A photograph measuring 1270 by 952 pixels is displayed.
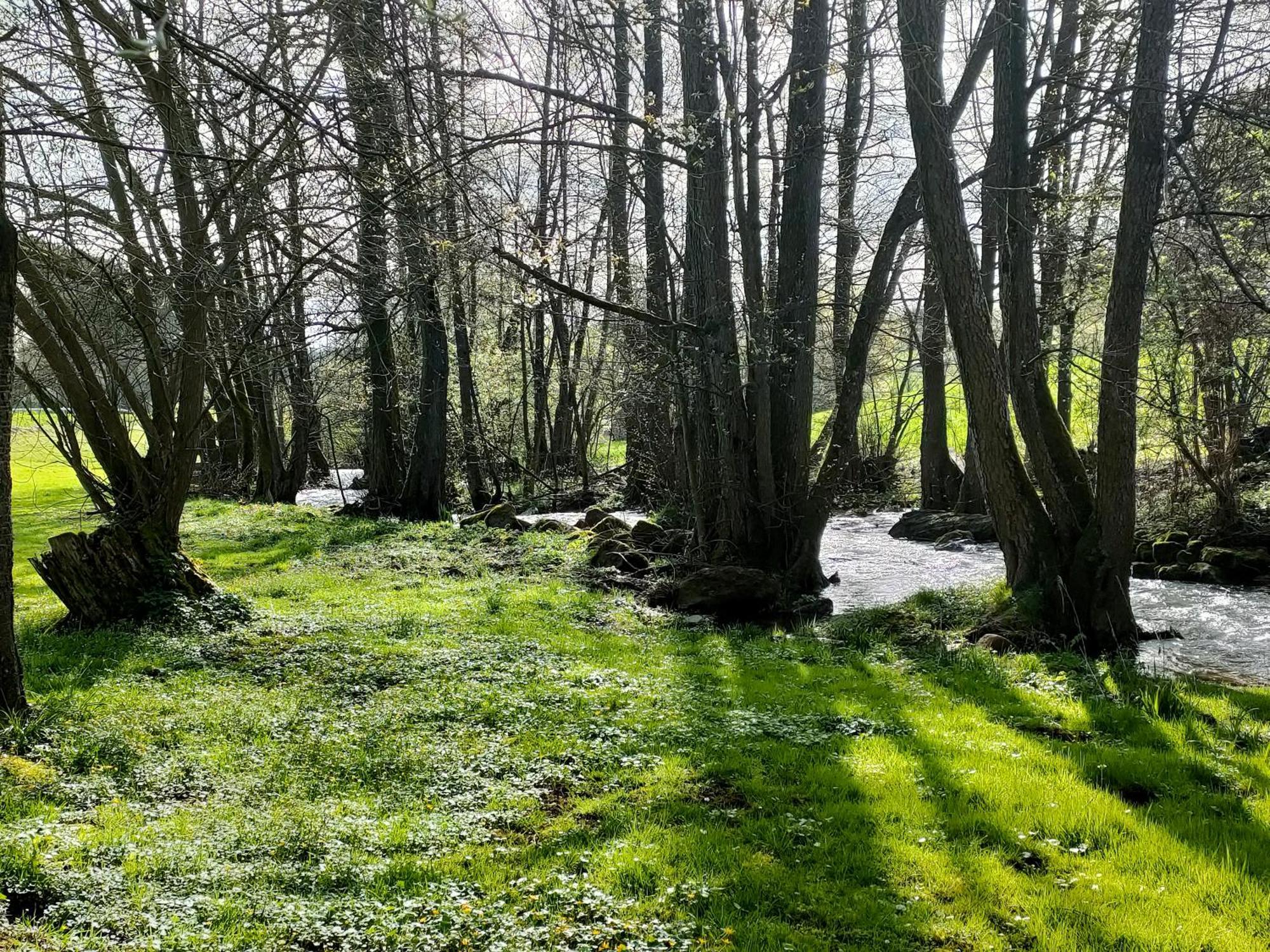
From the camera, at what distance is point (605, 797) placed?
4.95 meters

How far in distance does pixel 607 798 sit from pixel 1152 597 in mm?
10170

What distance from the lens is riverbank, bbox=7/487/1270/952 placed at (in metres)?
3.62

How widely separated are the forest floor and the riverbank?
20 mm

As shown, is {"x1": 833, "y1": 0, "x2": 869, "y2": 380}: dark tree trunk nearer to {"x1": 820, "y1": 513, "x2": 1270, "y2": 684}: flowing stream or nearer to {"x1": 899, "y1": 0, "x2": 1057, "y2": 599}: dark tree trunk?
{"x1": 899, "y1": 0, "x2": 1057, "y2": 599}: dark tree trunk

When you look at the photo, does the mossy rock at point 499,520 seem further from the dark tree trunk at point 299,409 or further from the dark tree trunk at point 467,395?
the dark tree trunk at point 299,409

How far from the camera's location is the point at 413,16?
643 centimetres

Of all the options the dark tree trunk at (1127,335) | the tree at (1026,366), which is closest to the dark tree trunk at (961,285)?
the tree at (1026,366)

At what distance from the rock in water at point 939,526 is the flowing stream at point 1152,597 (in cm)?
35

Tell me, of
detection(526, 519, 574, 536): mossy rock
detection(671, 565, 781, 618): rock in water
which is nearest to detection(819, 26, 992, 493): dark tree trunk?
detection(671, 565, 781, 618): rock in water

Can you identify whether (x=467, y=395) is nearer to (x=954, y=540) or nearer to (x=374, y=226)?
(x=954, y=540)

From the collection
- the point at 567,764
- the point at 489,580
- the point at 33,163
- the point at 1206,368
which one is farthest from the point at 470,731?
the point at 1206,368

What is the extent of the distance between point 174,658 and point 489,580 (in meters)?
5.22

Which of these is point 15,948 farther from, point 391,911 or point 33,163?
point 33,163

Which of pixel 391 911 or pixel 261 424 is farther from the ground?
pixel 261 424
